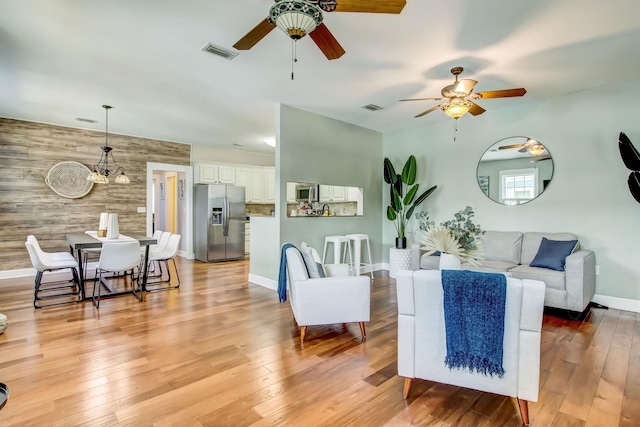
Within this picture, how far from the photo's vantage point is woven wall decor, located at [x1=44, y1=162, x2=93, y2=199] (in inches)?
226

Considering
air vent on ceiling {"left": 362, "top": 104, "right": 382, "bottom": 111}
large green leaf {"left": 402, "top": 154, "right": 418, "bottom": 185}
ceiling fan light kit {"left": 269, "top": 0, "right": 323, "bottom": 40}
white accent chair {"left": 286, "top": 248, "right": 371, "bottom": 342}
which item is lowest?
white accent chair {"left": 286, "top": 248, "right": 371, "bottom": 342}

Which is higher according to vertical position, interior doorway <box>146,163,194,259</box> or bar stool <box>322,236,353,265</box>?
interior doorway <box>146,163,194,259</box>

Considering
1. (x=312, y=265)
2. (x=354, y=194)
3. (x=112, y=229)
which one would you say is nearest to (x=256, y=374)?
(x=312, y=265)

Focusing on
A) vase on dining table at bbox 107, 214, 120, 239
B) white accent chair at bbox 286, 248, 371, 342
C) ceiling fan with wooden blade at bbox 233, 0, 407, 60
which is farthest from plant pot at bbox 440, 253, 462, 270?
vase on dining table at bbox 107, 214, 120, 239

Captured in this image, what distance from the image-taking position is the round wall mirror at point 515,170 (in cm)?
449

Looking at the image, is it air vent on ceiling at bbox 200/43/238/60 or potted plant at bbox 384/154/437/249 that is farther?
potted plant at bbox 384/154/437/249

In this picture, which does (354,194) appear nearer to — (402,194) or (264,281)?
(402,194)

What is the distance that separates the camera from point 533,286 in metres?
1.69

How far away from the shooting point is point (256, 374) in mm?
2336

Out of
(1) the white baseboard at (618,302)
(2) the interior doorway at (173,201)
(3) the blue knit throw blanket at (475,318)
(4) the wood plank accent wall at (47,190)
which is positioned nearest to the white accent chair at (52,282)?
(4) the wood plank accent wall at (47,190)

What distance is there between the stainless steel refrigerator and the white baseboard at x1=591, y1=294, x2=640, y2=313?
20.8ft

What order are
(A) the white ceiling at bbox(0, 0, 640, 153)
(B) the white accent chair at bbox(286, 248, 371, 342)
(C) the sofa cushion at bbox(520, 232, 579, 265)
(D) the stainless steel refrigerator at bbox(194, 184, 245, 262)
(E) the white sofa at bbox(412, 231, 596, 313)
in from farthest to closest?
1. (D) the stainless steel refrigerator at bbox(194, 184, 245, 262)
2. (C) the sofa cushion at bbox(520, 232, 579, 265)
3. (E) the white sofa at bbox(412, 231, 596, 313)
4. (B) the white accent chair at bbox(286, 248, 371, 342)
5. (A) the white ceiling at bbox(0, 0, 640, 153)

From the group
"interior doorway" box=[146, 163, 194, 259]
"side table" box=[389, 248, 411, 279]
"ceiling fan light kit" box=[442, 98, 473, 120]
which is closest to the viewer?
"ceiling fan light kit" box=[442, 98, 473, 120]

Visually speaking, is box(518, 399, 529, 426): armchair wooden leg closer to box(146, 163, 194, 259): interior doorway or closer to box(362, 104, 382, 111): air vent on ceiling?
box(362, 104, 382, 111): air vent on ceiling
